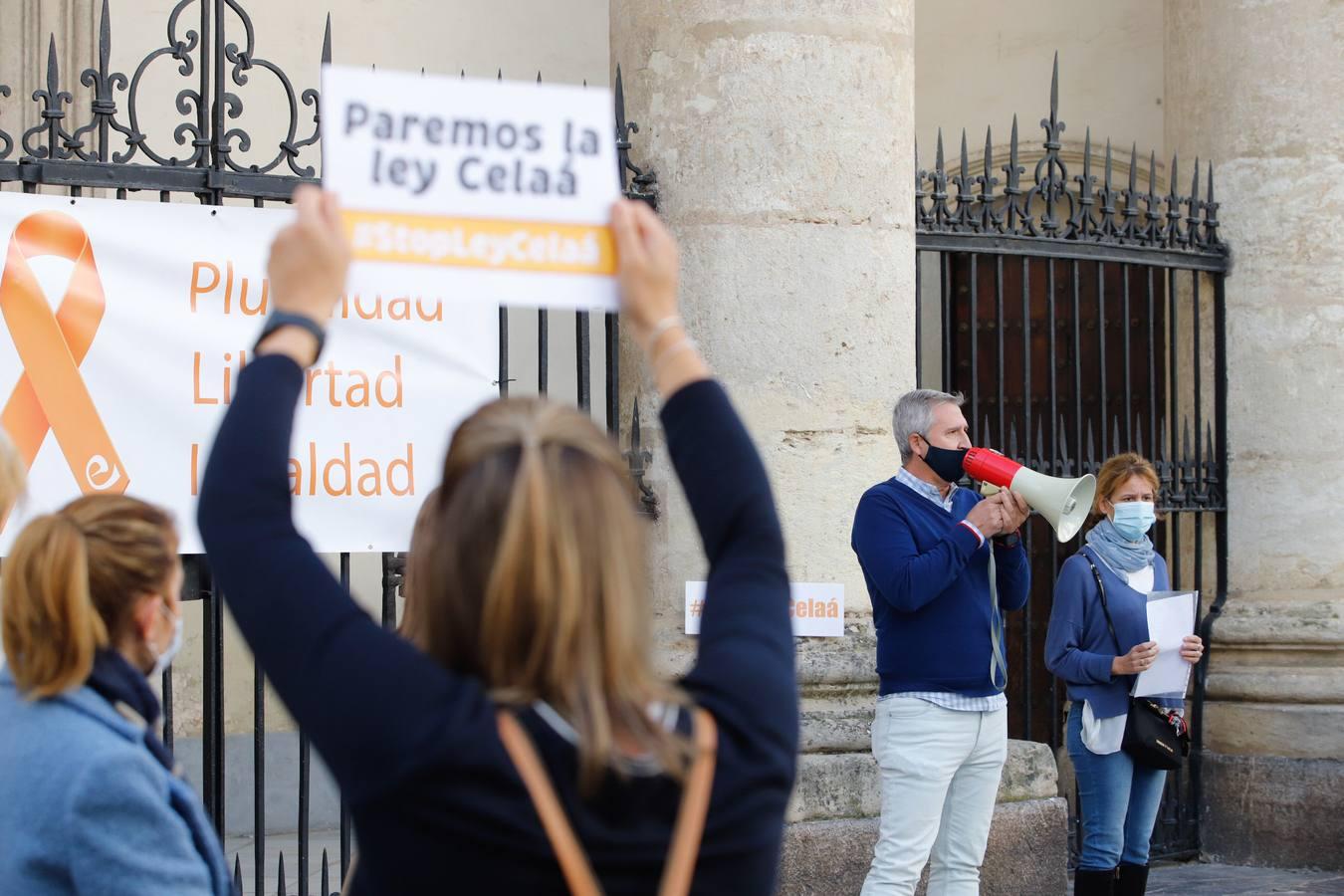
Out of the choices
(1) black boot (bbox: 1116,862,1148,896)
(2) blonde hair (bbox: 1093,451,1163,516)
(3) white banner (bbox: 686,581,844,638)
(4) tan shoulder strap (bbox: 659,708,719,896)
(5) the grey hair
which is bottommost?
(1) black boot (bbox: 1116,862,1148,896)

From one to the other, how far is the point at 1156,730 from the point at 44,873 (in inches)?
163

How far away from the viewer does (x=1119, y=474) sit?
5.96 metres

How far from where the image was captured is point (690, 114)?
593 centimetres

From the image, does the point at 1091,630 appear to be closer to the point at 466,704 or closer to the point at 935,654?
the point at 935,654

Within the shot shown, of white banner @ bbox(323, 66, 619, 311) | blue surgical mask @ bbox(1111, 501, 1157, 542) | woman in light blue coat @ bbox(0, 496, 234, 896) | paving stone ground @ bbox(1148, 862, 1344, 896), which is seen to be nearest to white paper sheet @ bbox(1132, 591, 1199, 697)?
blue surgical mask @ bbox(1111, 501, 1157, 542)

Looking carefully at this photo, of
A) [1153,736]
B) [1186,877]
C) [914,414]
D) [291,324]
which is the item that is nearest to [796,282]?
[914,414]

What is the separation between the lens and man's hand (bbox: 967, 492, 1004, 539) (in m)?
4.86

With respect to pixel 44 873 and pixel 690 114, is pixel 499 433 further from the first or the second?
pixel 690 114

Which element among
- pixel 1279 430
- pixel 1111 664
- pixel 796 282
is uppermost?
pixel 796 282

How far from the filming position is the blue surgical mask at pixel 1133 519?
19.1ft

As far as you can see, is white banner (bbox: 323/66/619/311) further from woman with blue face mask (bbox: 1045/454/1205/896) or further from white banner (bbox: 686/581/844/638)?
woman with blue face mask (bbox: 1045/454/1205/896)

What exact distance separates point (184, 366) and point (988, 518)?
2.35 metres

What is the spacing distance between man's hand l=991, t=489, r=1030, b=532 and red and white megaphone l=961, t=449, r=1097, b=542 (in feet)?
0.07

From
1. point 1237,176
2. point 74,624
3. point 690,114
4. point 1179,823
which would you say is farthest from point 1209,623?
point 74,624
